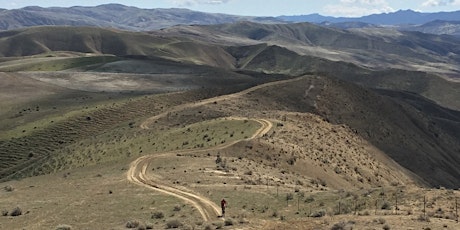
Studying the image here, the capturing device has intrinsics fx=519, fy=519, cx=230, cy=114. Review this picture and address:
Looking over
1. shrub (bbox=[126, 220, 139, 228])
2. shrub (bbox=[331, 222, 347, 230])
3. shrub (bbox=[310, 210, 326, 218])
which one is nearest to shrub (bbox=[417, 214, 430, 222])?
shrub (bbox=[331, 222, 347, 230])

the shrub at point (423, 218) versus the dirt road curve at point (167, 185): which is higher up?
the shrub at point (423, 218)

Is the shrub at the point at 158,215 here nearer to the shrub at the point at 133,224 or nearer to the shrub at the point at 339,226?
the shrub at the point at 133,224

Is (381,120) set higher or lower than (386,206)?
lower

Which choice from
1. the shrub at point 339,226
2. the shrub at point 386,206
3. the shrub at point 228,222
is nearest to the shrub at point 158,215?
the shrub at point 228,222

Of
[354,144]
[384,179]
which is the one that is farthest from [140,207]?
[354,144]

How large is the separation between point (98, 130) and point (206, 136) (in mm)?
24699

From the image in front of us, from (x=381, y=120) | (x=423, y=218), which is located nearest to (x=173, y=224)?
(x=423, y=218)

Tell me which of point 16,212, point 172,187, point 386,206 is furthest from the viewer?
point 172,187

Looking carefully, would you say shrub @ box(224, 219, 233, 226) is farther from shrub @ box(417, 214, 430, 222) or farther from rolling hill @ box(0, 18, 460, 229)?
shrub @ box(417, 214, 430, 222)

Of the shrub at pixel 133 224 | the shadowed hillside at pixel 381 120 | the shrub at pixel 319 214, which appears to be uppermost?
the shrub at pixel 319 214

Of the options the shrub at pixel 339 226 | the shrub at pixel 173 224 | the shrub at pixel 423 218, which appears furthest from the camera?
the shrub at pixel 173 224

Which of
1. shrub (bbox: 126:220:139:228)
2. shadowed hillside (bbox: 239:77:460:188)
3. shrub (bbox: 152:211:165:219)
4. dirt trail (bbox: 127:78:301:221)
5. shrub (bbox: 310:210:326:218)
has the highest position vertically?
shrub (bbox: 310:210:326:218)

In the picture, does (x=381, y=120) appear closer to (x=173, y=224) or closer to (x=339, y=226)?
(x=339, y=226)

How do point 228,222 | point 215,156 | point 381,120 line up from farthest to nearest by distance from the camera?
point 381,120 < point 215,156 < point 228,222
